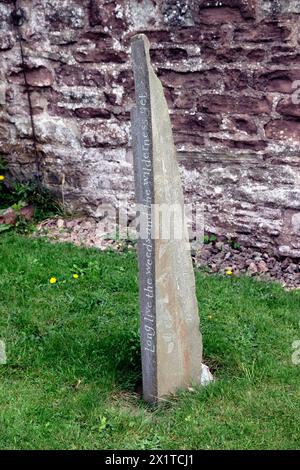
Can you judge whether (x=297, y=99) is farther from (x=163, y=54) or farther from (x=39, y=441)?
(x=39, y=441)

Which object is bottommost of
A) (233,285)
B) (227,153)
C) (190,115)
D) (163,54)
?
(233,285)

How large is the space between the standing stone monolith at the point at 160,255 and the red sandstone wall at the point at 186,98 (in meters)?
2.00

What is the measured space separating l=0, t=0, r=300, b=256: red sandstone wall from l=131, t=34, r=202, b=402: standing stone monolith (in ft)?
6.57

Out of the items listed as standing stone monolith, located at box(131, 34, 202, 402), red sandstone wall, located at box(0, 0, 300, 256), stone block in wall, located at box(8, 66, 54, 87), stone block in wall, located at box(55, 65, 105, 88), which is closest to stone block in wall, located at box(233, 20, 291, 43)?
red sandstone wall, located at box(0, 0, 300, 256)

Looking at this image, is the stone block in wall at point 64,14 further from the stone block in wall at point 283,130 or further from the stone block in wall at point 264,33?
the stone block in wall at point 283,130

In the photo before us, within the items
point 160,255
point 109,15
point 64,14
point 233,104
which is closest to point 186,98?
point 233,104

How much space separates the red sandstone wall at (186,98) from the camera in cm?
503

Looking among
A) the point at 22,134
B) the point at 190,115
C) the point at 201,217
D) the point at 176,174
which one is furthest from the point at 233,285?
the point at 22,134

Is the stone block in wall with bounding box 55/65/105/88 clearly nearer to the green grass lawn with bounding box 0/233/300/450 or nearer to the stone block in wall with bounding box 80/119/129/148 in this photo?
the stone block in wall with bounding box 80/119/129/148

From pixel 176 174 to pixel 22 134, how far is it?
10.3ft

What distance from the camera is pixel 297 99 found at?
4.97 meters

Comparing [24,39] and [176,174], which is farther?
[24,39]

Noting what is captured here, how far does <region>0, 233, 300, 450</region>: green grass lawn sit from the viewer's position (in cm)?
324
